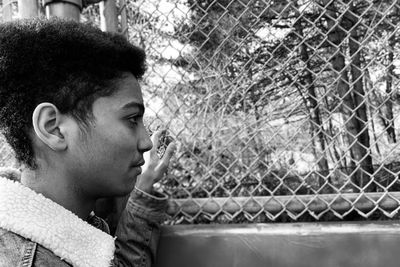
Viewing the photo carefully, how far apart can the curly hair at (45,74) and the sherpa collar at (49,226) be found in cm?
10

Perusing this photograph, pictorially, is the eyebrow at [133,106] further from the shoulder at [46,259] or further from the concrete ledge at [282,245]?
the concrete ledge at [282,245]

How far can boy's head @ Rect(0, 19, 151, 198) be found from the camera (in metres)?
1.07

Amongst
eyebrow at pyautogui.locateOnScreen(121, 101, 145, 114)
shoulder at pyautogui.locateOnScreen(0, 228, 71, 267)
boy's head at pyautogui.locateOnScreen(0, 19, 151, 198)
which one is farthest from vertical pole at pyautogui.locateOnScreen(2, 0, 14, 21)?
shoulder at pyautogui.locateOnScreen(0, 228, 71, 267)

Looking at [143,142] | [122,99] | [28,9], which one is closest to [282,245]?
[143,142]

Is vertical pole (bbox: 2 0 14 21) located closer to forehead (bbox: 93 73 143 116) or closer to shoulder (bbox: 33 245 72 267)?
forehead (bbox: 93 73 143 116)

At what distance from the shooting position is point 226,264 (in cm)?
176

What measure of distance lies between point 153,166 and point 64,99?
65 centimetres

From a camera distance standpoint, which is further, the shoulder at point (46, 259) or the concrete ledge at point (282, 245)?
the concrete ledge at point (282, 245)

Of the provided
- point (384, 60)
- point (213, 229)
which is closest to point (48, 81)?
point (213, 229)

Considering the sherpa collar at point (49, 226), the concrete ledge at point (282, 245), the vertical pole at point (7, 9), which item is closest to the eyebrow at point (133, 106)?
the sherpa collar at point (49, 226)

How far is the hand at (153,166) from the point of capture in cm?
167

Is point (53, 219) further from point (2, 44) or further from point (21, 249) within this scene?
point (2, 44)

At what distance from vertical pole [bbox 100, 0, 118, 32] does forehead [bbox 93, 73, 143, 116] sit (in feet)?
2.42

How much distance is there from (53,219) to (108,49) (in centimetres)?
44
